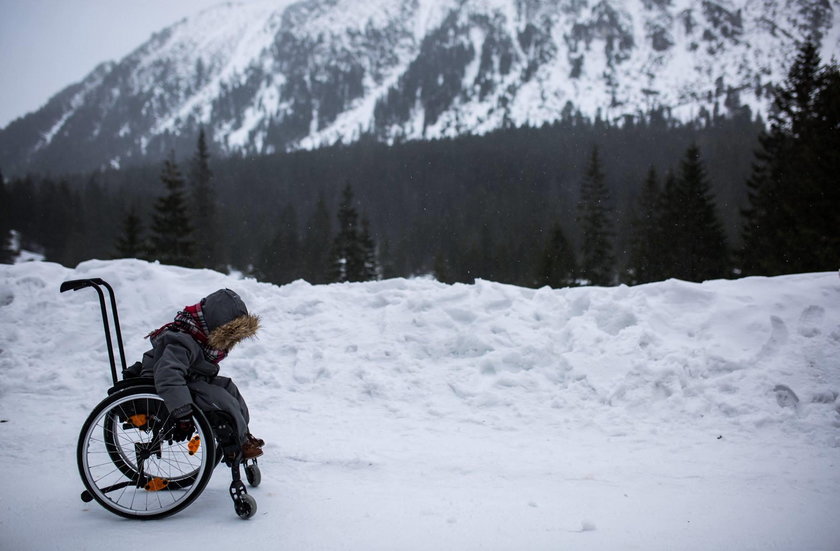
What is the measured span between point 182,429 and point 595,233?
130 feet

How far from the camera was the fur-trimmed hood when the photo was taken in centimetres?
358

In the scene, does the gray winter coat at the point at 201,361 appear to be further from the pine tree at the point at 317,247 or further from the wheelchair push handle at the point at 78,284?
the pine tree at the point at 317,247

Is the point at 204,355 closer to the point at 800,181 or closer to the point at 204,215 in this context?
the point at 800,181

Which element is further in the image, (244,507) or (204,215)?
(204,215)

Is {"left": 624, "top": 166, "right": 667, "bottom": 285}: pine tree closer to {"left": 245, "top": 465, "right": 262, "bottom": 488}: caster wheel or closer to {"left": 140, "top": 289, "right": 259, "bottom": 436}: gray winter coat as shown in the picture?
{"left": 245, "top": 465, "right": 262, "bottom": 488}: caster wheel

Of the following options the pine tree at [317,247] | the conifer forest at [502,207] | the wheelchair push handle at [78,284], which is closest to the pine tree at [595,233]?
the conifer forest at [502,207]

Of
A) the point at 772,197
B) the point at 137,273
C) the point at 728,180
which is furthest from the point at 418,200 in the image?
the point at 137,273

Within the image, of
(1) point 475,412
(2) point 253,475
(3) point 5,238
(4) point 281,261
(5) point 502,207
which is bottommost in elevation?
(4) point 281,261

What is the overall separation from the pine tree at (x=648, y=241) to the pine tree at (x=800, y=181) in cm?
709

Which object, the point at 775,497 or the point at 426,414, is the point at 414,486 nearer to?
the point at 426,414

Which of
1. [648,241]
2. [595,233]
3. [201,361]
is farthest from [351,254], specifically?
[201,361]

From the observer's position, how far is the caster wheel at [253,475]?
3.81m

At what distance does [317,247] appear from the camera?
6006 cm

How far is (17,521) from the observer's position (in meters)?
3.31
